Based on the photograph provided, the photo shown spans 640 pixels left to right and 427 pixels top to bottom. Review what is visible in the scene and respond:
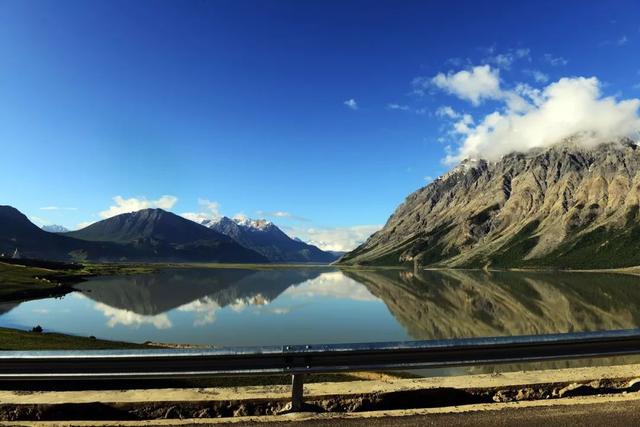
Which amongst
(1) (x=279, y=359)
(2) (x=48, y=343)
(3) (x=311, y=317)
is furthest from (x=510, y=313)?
(1) (x=279, y=359)

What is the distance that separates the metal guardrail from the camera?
10492mm

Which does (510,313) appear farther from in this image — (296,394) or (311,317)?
(296,394)

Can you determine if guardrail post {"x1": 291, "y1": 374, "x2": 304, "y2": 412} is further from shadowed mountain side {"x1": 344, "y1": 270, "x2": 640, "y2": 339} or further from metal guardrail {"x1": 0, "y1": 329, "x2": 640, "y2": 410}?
shadowed mountain side {"x1": 344, "y1": 270, "x2": 640, "y2": 339}

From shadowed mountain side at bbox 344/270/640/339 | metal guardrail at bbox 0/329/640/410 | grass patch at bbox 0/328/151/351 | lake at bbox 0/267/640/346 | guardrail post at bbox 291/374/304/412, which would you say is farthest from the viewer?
shadowed mountain side at bbox 344/270/640/339

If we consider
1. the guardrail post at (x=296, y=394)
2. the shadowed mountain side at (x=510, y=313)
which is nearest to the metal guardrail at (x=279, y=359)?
the guardrail post at (x=296, y=394)

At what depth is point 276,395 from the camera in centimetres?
1154

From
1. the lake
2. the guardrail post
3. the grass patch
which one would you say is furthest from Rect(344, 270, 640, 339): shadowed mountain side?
the guardrail post

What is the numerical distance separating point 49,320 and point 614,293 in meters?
131

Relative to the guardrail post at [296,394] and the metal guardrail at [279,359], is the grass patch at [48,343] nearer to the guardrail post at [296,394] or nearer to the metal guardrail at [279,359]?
the metal guardrail at [279,359]

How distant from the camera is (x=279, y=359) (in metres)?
10.9

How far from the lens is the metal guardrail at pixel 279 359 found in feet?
34.4

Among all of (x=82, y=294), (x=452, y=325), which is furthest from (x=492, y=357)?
(x=82, y=294)

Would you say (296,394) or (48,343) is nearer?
(296,394)

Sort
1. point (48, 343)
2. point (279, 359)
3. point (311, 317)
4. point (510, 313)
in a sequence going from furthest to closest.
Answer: point (510, 313), point (311, 317), point (48, 343), point (279, 359)
